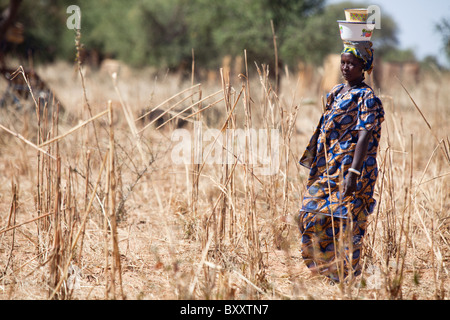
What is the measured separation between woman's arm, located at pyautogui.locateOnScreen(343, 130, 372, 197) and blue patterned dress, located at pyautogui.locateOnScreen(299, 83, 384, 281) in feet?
0.10

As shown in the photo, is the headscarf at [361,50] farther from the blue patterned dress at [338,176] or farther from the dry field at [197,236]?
the dry field at [197,236]

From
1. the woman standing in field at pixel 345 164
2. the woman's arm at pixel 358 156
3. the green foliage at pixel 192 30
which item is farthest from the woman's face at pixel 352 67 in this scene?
the green foliage at pixel 192 30

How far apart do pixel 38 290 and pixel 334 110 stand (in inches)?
61.5

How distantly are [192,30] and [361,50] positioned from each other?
10.8 m

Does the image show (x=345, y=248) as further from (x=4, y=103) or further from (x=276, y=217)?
(x=4, y=103)

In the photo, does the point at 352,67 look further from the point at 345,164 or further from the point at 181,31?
the point at 181,31

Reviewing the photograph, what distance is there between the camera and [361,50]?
1.98 meters

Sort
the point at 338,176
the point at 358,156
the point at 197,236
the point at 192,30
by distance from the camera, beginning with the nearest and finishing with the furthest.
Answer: the point at 358,156 < the point at 338,176 < the point at 197,236 < the point at 192,30

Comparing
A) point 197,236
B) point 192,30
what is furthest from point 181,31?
point 197,236

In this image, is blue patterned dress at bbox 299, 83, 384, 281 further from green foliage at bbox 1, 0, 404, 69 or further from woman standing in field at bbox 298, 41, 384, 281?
green foliage at bbox 1, 0, 404, 69

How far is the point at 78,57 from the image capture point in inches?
83.8

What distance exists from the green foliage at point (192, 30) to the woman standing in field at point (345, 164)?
5.32ft

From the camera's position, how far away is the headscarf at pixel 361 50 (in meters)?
1.98

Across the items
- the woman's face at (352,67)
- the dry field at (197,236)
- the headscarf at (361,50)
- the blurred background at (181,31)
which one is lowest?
the dry field at (197,236)
